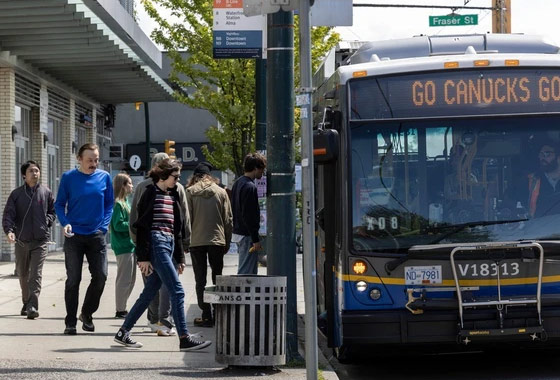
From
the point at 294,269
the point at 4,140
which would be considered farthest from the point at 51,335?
the point at 4,140

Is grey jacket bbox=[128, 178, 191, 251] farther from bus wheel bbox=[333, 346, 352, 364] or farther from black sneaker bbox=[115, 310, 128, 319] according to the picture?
black sneaker bbox=[115, 310, 128, 319]

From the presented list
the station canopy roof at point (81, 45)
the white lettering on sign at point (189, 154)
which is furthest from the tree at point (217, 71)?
the white lettering on sign at point (189, 154)

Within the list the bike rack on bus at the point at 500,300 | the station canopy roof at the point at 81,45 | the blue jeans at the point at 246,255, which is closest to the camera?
the bike rack on bus at the point at 500,300

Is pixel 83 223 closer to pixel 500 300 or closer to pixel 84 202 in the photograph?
pixel 84 202

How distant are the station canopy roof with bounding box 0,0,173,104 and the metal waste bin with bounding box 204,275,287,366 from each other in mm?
9830

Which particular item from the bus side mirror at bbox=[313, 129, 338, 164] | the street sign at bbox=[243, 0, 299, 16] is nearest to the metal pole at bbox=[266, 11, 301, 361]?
the bus side mirror at bbox=[313, 129, 338, 164]

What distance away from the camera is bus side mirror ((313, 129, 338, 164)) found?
897 centimetres

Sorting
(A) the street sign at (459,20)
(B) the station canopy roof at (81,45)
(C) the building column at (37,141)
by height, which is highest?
(A) the street sign at (459,20)

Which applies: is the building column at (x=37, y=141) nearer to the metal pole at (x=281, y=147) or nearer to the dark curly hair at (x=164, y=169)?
the dark curly hair at (x=164, y=169)

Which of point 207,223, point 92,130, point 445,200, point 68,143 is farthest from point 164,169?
point 92,130

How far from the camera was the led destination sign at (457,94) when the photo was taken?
9.28 m

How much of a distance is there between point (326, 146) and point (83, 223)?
3.13 m

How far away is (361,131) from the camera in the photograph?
9.26m

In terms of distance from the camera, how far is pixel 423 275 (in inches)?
351
